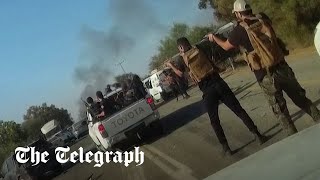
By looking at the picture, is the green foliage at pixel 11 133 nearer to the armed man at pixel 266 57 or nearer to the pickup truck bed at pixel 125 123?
the pickup truck bed at pixel 125 123

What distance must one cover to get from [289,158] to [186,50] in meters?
6.02

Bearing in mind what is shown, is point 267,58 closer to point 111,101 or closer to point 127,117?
point 127,117

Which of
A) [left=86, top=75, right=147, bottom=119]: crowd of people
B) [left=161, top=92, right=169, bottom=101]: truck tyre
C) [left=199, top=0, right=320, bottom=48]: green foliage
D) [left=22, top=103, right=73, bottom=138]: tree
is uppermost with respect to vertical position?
[left=86, top=75, right=147, bottom=119]: crowd of people

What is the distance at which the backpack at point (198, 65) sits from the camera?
9648mm

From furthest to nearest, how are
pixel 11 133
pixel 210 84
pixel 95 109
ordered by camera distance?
pixel 11 133 → pixel 95 109 → pixel 210 84

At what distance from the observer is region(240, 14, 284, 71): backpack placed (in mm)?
7816

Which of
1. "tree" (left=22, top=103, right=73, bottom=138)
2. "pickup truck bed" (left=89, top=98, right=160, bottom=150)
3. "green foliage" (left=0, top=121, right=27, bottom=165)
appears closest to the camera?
"pickup truck bed" (left=89, top=98, right=160, bottom=150)

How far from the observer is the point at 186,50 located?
971 centimetres

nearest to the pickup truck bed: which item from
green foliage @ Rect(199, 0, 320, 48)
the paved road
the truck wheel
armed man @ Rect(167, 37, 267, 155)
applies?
the truck wheel

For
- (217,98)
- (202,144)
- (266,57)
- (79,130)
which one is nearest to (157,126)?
(202,144)

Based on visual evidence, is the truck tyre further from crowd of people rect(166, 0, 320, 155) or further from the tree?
the tree

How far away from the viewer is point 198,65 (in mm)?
9664

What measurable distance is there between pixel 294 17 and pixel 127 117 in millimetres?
14051

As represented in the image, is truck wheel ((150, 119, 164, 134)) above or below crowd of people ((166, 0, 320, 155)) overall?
below
